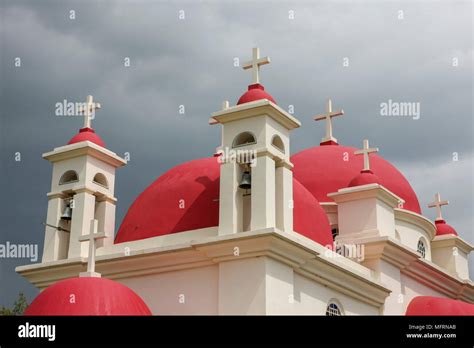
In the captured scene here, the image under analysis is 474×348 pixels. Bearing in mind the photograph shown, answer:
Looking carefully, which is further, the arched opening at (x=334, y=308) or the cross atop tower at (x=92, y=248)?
the arched opening at (x=334, y=308)

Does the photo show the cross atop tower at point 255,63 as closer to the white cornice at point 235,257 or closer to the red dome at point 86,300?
the white cornice at point 235,257

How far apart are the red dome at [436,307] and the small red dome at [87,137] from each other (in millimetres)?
8258

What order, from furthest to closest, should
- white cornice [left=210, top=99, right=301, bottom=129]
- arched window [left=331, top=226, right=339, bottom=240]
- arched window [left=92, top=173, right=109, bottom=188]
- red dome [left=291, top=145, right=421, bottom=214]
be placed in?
red dome [left=291, top=145, right=421, bottom=214]
arched window [left=331, top=226, right=339, bottom=240]
arched window [left=92, top=173, right=109, bottom=188]
white cornice [left=210, top=99, right=301, bottom=129]

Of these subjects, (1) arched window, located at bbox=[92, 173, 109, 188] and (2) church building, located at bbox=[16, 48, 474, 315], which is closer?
(2) church building, located at bbox=[16, 48, 474, 315]

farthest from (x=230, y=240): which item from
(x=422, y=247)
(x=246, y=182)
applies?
(x=422, y=247)

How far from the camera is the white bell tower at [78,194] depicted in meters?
17.4

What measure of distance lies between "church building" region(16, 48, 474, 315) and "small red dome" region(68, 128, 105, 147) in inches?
1.3

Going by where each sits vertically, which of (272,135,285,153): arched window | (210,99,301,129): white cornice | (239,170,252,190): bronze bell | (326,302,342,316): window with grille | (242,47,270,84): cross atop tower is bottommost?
(326,302,342,316): window with grille

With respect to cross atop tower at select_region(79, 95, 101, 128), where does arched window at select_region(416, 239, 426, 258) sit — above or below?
below

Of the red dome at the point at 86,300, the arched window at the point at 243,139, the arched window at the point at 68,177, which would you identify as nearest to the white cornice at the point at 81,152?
the arched window at the point at 68,177

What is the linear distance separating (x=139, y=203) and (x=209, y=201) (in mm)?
1986

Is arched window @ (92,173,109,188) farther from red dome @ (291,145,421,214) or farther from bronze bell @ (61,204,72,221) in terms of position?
red dome @ (291,145,421,214)

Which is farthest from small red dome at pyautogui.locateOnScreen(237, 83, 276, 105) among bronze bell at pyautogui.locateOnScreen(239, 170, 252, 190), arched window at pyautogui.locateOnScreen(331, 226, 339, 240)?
arched window at pyautogui.locateOnScreen(331, 226, 339, 240)

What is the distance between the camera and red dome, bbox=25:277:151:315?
43.2 feet
